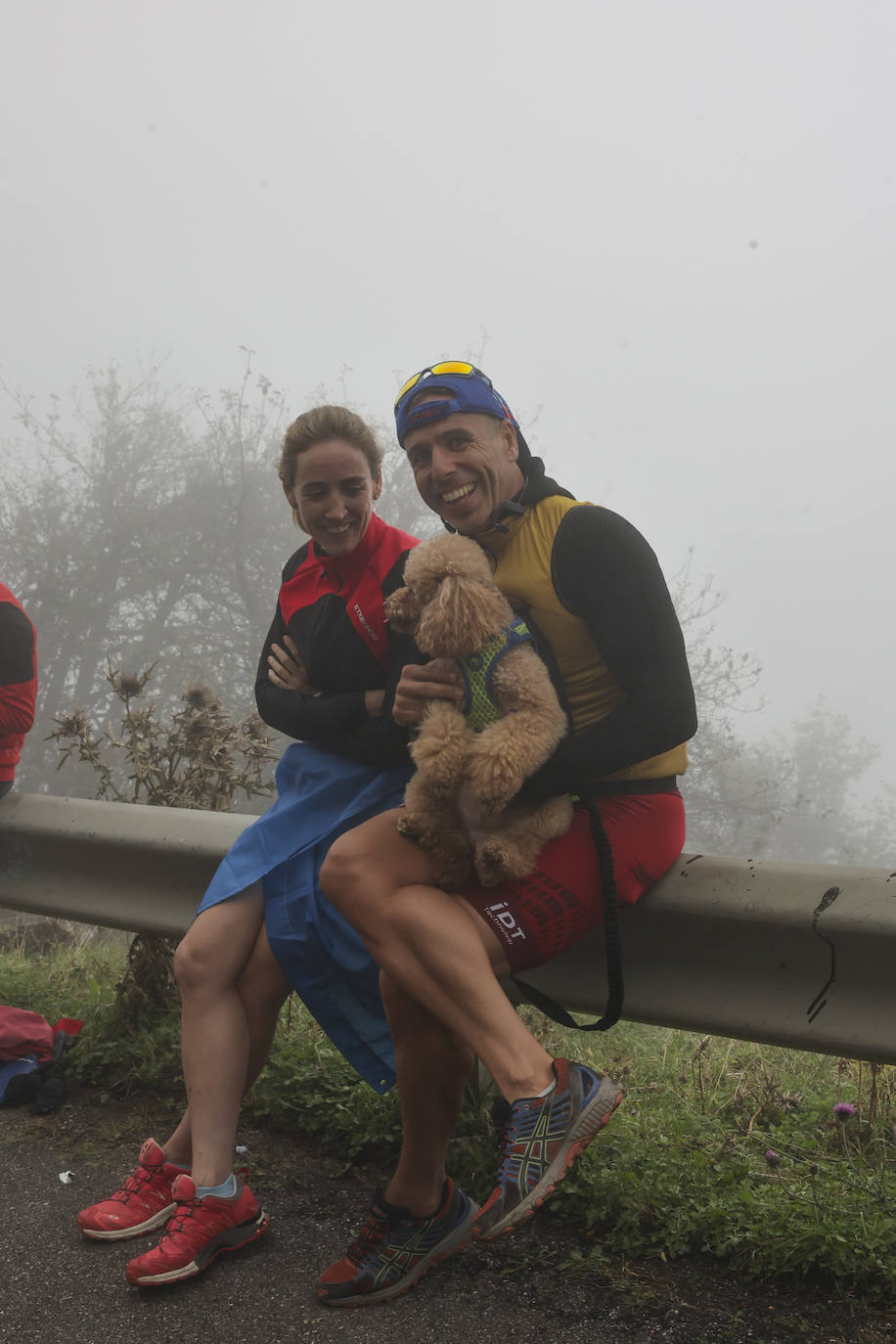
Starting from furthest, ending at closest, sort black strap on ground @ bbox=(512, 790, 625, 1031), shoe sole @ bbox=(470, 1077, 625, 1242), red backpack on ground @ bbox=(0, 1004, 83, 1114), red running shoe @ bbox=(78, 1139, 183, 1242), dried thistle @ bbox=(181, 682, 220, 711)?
dried thistle @ bbox=(181, 682, 220, 711), red backpack on ground @ bbox=(0, 1004, 83, 1114), red running shoe @ bbox=(78, 1139, 183, 1242), black strap on ground @ bbox=(512, 790, 625, 1031), shoe sole @ bbox=(470, 1077, 625, 1242)

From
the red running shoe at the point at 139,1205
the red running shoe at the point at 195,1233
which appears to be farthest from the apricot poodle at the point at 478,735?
the red running shoe at the point at 139,1205

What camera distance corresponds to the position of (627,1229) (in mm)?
2199

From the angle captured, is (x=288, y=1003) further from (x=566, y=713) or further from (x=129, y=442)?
(x=129, y=442)

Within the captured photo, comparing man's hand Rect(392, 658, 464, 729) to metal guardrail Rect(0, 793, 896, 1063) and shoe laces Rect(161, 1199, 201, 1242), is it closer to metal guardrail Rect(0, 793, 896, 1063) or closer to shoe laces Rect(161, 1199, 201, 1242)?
metal guardrail Rect(0, 793, 896, 1063)

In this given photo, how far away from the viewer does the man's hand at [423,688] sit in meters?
2.31

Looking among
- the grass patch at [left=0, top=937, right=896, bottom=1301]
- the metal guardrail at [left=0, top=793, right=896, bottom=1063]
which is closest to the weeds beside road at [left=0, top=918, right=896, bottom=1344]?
the grass patch at [left=0, top=937, right=896, bottom=1301]

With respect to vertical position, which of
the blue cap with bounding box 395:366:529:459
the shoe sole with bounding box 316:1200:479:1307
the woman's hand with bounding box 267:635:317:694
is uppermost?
the blue cap with bounding box 395:366:529:459

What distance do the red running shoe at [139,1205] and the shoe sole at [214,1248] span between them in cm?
15

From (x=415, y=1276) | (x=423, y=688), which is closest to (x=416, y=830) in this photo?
(x=423, y=688)

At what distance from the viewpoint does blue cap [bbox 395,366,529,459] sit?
96.0 inches

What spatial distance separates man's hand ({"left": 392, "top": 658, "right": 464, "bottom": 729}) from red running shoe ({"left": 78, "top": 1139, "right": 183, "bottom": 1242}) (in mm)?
1159

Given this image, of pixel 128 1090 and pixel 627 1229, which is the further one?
pixel 128 1090

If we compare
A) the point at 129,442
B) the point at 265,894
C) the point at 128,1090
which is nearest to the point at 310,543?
the point at 265,894

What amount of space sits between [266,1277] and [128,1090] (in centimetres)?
116
